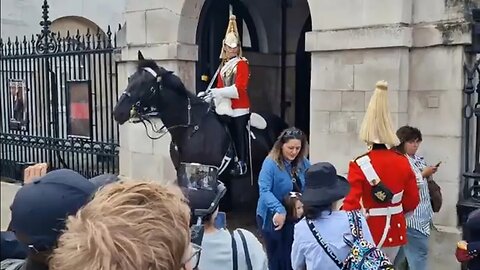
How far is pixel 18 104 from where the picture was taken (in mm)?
11414

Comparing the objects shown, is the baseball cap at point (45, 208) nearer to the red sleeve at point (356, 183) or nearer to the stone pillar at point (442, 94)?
the red sleeve at point (356, 183)

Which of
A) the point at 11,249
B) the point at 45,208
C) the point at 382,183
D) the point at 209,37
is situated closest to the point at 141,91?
the point at 209,37

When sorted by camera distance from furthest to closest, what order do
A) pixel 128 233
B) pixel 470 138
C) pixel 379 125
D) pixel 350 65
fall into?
pixel 350 65, pixel 470 138, pixel 379 125, pixel 128 233

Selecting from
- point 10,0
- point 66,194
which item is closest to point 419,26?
point 66,194

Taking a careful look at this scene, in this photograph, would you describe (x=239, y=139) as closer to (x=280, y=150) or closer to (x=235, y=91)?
(x=235, y=91)

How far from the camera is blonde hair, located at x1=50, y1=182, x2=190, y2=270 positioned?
1.33m

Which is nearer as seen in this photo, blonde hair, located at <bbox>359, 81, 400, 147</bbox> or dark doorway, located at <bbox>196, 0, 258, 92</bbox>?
blonde hair, located at <bbox>359, 81, 400, 147</bbox>

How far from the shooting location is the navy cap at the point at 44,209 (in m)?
2.05

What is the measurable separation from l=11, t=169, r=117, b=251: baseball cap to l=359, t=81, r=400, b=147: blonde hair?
2910 millimetres

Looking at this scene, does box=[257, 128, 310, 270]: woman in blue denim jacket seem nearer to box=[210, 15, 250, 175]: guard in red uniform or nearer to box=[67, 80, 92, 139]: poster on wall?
box=[210, 15, 250, 175]: guard in red uniform

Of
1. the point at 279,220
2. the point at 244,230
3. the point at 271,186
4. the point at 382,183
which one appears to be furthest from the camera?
the point at 271,186

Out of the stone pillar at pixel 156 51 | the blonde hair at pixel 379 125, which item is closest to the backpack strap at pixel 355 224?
the blonde hair at pixel 379 125

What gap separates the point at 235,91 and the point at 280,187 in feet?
6.48

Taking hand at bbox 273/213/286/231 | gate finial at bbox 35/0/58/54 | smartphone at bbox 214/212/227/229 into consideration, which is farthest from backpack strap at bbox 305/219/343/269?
gate finial at bbox 35/0/58/54
